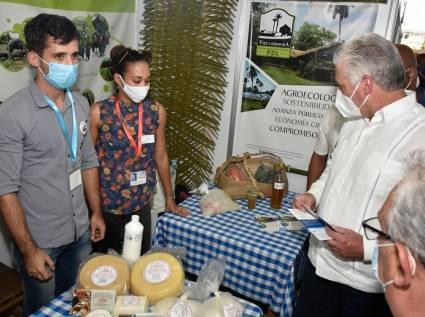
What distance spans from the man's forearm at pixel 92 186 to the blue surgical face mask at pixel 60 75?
0.47 meters

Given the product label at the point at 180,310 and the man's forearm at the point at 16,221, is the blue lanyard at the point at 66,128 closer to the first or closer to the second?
the man's forearm at the point at 16,221

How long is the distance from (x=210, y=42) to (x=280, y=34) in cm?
58

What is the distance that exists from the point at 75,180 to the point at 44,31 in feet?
2.17

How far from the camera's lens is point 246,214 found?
85.6 inches

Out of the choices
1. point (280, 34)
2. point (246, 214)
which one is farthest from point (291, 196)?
point (280, 34)

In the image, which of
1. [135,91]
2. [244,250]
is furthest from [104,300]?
[135,91]

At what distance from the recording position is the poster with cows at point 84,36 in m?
2.22

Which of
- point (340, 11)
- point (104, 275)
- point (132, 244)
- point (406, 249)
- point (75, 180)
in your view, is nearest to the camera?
point (406, 249)

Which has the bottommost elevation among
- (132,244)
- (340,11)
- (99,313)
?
(99,313)

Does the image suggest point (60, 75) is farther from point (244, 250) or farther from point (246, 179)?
point (246, 179)

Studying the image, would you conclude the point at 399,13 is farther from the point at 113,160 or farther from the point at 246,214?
the point at 113,160

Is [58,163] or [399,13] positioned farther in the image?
[399,13]

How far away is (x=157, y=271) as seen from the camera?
1.19m

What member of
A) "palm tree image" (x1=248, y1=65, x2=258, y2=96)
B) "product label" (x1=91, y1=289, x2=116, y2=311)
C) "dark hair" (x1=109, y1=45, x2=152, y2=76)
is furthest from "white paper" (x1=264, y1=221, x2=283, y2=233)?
"palm tree image" (x1=248, y1=65, x2=258, y2=96)
